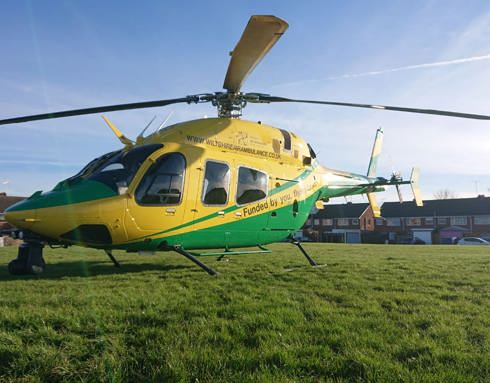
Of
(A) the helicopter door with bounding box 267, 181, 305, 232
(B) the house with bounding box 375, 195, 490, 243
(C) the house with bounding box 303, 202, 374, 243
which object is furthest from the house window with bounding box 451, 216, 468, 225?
(A) the helicopter door with bounding box 267, 181, 305, 232

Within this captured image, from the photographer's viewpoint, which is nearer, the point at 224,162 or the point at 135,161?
the point at 135,161

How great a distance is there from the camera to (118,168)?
826 centimetres

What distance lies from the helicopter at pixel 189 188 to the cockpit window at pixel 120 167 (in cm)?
2

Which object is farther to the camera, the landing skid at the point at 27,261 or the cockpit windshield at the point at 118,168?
the landing skid at the point at 27,261

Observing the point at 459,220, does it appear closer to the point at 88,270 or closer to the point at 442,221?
the point at 442,221

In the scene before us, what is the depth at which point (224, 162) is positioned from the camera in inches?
371

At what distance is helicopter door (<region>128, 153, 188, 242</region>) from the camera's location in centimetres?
814

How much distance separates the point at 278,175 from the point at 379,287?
173 inches

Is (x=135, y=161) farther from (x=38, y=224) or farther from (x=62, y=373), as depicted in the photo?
(x=62, y=373)

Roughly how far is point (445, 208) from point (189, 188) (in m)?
69.7

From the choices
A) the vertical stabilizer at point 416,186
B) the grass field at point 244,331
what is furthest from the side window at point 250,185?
the vertical stabilizer at point 416,186

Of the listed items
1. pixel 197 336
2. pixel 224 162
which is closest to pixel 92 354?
pixel 197 336

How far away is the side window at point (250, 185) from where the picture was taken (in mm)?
9734

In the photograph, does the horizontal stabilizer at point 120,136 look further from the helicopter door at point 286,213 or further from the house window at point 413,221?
the house window at point 413,221
